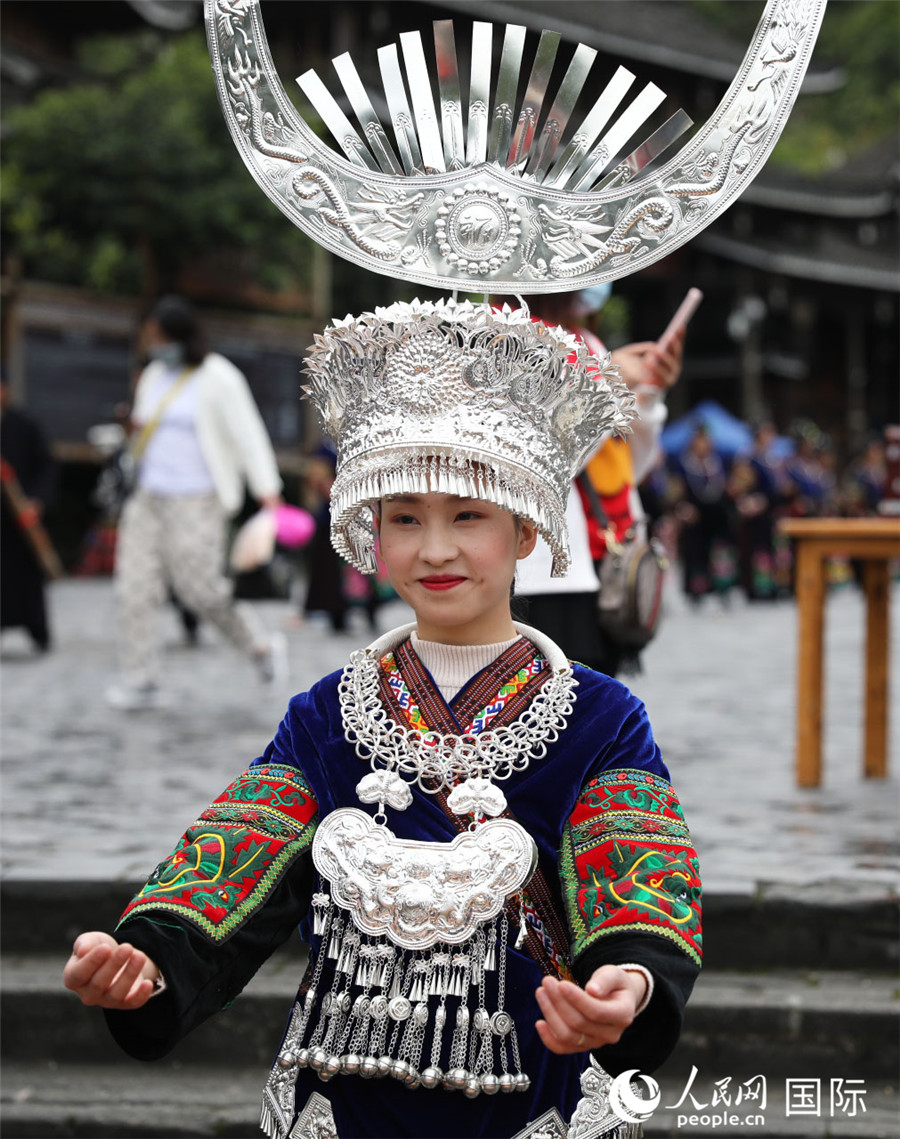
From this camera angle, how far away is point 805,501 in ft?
63.9

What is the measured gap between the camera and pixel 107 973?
6.01 ft

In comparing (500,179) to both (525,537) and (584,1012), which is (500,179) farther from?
(584,1012)

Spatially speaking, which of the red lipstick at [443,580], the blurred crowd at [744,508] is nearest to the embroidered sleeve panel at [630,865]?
the red lipstick at [443,580]

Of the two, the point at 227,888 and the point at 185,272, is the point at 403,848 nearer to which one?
the point at 227,888

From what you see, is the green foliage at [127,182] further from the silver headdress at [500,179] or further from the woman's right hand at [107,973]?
the woman's right hand at [107,973]

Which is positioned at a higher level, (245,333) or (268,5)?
(268,5)

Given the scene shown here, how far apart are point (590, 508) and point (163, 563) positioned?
3845mm

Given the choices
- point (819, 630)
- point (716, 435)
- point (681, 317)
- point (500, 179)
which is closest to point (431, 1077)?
point (500, 179)

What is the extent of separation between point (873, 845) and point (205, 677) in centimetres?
507

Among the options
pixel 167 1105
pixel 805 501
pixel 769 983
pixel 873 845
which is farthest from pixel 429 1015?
pixel 805 501

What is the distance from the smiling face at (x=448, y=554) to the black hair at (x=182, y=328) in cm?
536

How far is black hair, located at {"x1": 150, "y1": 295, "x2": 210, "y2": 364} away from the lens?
7293 mm

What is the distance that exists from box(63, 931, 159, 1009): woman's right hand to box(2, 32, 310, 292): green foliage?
14705mm

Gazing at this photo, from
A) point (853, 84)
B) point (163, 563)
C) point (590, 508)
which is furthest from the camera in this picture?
point (853, 84)
